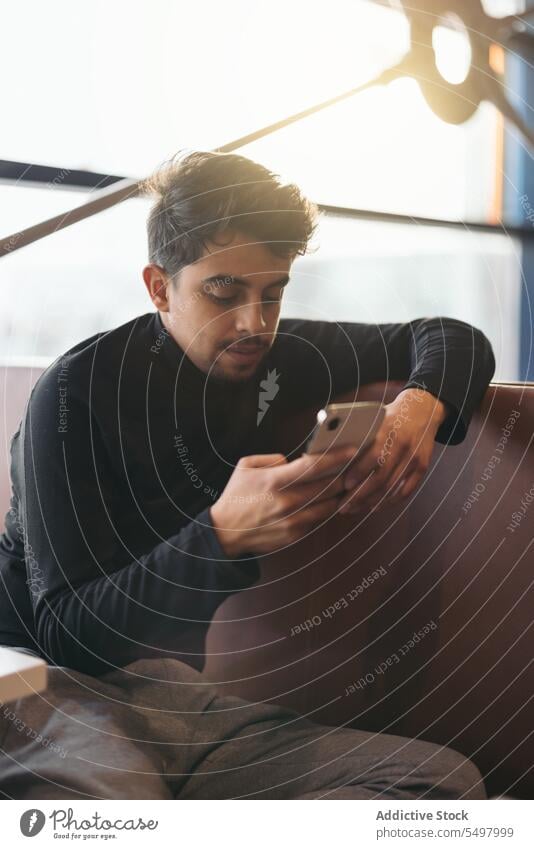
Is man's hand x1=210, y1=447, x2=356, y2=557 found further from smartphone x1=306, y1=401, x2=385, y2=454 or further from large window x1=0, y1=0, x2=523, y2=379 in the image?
large window x1=0, y1=0, x2=523, y2=379

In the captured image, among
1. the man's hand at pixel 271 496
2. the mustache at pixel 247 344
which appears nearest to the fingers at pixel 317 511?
the man's hand at pixel 271 496

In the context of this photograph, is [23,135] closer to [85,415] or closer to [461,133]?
[85,415]

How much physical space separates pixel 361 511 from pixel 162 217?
24 centimetres

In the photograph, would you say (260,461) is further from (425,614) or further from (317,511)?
(425,614)

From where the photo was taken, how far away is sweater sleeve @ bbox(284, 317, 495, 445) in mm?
592

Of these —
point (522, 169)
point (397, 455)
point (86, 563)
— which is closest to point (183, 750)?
point (86, 563)

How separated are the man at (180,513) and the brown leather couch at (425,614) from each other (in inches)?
1.0

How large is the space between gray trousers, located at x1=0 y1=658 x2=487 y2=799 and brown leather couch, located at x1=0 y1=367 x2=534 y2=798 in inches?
1.2

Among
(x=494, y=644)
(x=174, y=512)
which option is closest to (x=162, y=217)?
(x=174, y=512)

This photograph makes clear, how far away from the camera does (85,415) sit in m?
0.54

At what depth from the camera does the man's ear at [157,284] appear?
558 mm

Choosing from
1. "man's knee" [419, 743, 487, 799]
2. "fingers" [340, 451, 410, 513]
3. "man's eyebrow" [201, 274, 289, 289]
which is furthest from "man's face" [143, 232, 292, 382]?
"man's knee" [419, 743, 487, 799]
